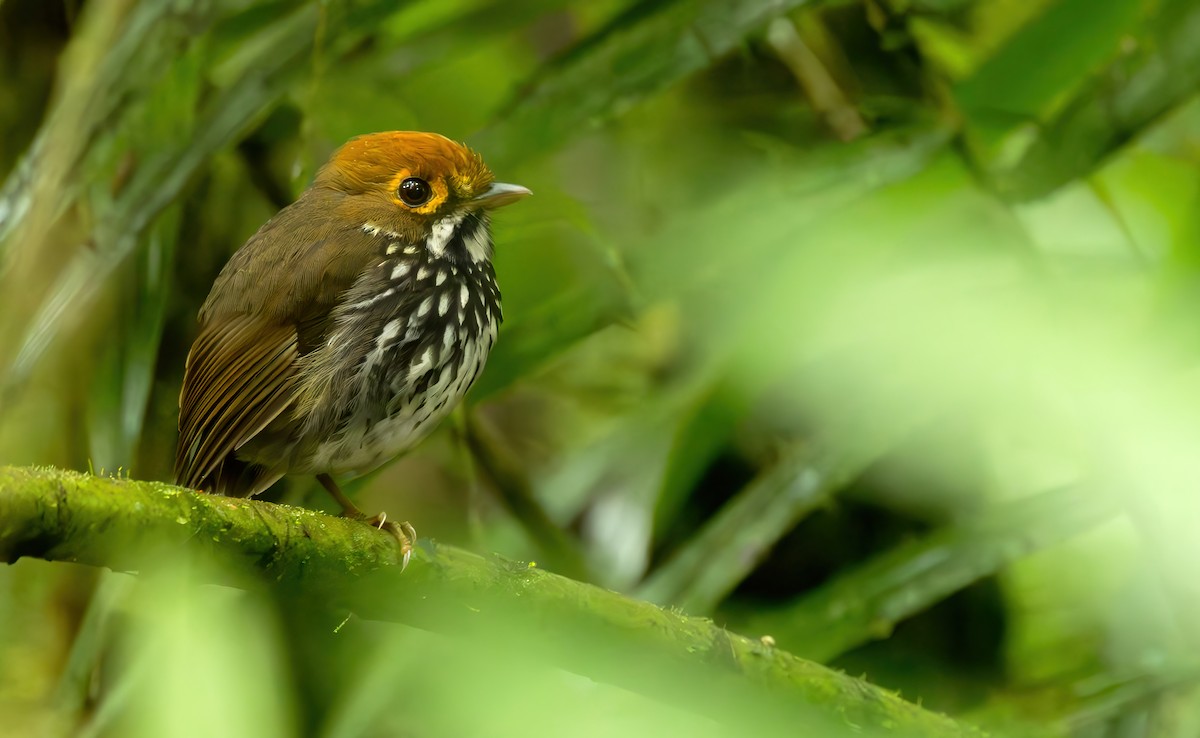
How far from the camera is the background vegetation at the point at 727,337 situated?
2.00m

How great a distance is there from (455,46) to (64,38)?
0.93 meters

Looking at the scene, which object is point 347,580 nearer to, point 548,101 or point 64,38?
point 548,101

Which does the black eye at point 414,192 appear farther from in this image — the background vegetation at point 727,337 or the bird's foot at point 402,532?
the bird's foot at point 402,532

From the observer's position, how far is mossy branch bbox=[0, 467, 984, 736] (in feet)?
5.17

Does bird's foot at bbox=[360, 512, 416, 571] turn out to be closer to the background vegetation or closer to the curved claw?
the curved claw

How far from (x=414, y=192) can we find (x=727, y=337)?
0.76m

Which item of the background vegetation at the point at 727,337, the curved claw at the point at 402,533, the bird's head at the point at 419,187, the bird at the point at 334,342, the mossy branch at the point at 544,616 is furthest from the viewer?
the bird's head at the point at 419,187

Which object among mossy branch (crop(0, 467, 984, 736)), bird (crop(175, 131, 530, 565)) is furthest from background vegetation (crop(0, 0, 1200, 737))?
bird (crop(175, 131, 530, 565))

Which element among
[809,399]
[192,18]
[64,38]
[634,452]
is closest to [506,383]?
[634,452]

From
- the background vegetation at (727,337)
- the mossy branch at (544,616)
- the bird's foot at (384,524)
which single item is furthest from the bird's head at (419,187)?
the mossy branch at (544,616)

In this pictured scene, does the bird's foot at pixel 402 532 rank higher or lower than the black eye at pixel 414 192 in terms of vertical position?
lower

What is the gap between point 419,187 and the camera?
2.40 metres

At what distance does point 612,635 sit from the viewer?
5.84 ft

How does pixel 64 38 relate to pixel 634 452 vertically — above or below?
above
